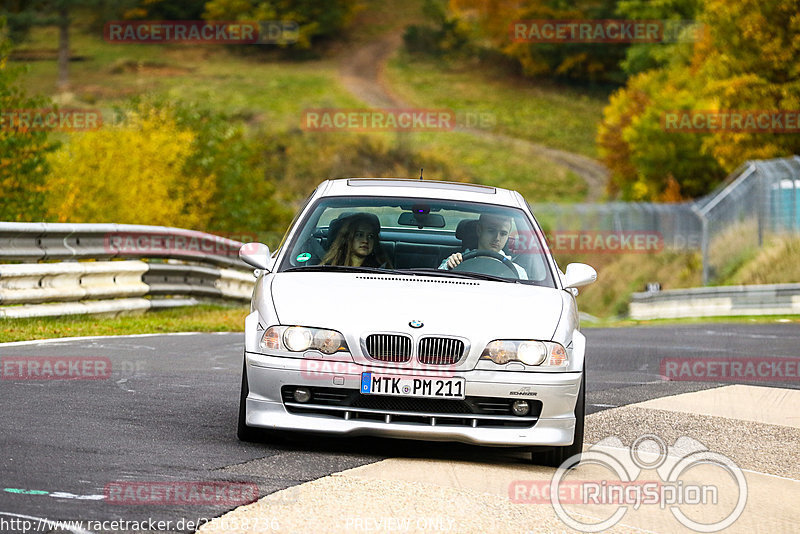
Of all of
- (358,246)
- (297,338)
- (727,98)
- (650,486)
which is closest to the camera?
(650,486)

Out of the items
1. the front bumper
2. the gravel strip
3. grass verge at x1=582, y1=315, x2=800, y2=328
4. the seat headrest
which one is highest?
the seat headrest

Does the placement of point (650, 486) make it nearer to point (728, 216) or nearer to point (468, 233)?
point (468, 233)

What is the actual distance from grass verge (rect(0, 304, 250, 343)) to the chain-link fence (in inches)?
750

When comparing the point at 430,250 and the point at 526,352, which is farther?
the point at 430,250

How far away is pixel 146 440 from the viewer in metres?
7.06

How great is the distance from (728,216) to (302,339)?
100 ft

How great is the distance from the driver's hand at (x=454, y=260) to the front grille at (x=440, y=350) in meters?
1.26

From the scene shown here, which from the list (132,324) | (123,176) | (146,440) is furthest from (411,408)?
(123,176)

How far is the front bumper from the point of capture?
691 centimetres

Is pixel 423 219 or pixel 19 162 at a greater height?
pixel 19 162

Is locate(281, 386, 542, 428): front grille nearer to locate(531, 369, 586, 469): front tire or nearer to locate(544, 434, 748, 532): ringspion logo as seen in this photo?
locate(531, 369, 586, 469): front tire

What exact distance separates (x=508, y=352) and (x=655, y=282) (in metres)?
35.0

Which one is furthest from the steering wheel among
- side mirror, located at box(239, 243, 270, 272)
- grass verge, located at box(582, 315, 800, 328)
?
grass verge, located at box(582, 315, 800, 328)

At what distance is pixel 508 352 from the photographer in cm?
696
